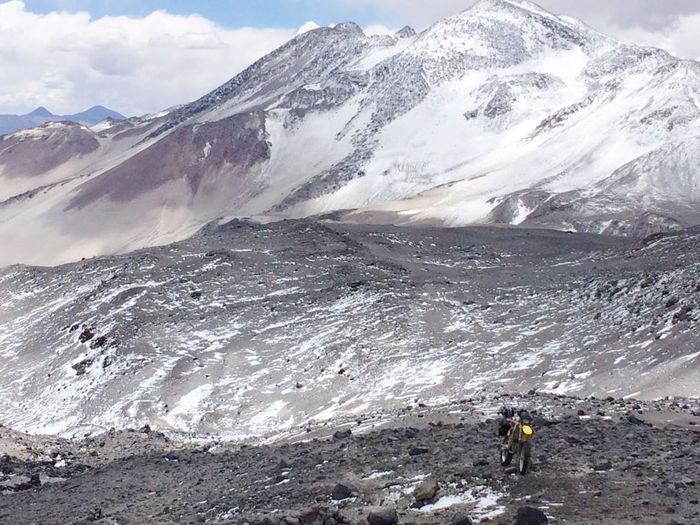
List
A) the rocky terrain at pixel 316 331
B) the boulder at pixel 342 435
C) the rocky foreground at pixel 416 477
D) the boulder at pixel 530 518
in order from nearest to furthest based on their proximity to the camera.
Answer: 1. the boulder at pixel 530 518
2. the rocky foreground at pixel 416 477
3. the boulder at pixel 342 435
4. the rocky terrain at pixel 316 331

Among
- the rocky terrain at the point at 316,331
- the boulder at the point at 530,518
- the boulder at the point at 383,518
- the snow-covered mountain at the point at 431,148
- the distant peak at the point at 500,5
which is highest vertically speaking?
the distant peak at the point at 500,5

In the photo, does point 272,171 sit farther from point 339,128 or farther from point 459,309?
point 459,309

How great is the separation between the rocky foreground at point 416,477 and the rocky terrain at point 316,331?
678 cm

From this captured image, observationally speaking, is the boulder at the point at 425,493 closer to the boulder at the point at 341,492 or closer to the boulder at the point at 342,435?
the boulder at the point at 341,492

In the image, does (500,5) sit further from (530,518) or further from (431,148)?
(530,518)

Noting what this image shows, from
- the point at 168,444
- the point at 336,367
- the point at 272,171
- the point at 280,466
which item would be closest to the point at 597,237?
the point at 336,367

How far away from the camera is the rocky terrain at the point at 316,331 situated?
106 ft

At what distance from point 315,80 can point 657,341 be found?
555 feet

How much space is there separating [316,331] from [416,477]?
27.6 meters

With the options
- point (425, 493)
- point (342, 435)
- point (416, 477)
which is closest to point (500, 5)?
point (342, 435)

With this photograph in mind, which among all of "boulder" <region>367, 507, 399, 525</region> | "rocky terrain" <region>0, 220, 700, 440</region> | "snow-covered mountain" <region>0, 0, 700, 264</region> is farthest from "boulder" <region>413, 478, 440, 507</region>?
"snow-covered mountain" <region>0, 0, 700, 264</region>

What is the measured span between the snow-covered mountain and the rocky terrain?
191 ft

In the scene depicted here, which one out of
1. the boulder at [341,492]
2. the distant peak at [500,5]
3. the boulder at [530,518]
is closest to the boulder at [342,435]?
the boulder at [341,492]

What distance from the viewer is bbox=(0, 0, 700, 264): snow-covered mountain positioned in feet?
390
